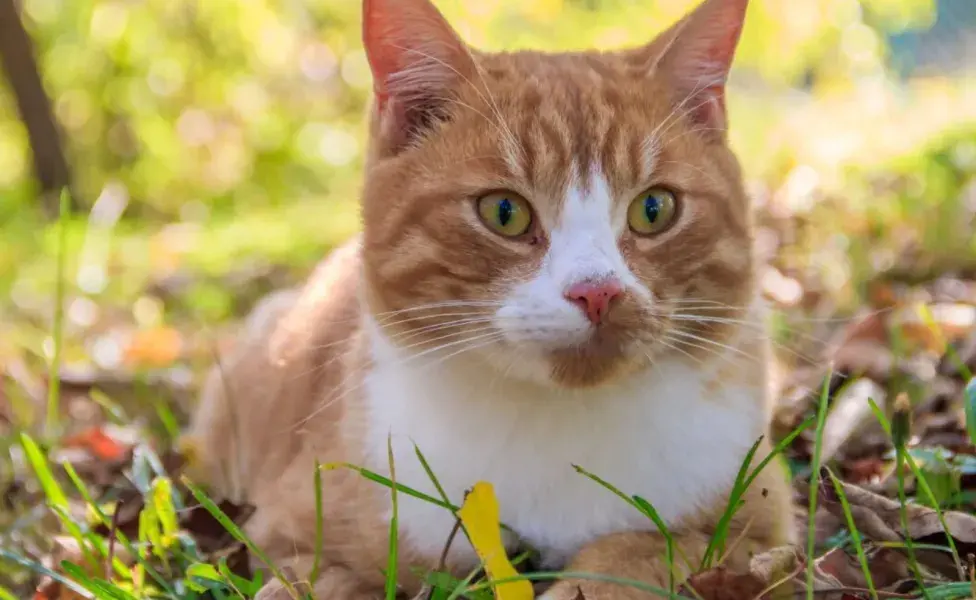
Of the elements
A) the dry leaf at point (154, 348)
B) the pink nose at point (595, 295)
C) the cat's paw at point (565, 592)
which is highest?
the pink nose at point (595, 295)

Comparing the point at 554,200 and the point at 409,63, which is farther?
the point at 409,63

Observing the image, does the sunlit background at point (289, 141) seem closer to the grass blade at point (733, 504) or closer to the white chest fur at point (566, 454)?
the white chest fur at point (566, 454)

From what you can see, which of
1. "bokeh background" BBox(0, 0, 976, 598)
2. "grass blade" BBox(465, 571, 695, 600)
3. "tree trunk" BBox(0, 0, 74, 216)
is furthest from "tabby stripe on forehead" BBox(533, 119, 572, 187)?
"tree trunk" BBox(0, 0, 74, 216)

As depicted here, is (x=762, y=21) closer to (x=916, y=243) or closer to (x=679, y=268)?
(x=916, y=243)

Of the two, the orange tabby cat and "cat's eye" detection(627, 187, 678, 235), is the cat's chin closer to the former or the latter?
the orange tabby cat

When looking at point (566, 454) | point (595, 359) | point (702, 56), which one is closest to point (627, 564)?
point (566, 454)

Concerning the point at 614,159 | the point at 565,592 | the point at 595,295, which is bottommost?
the point at 565,592

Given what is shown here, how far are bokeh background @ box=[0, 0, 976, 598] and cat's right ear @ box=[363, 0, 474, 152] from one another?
875 millimetres

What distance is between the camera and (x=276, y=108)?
8.12 m

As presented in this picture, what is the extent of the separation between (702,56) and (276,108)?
6913mm

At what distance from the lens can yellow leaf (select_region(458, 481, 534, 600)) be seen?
4.49 feet

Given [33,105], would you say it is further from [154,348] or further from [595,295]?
[595,295]

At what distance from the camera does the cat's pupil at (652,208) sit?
1.56m

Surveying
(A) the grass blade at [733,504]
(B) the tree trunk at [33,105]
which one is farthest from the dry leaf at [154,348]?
(B) the tree trunk at [33,105]
